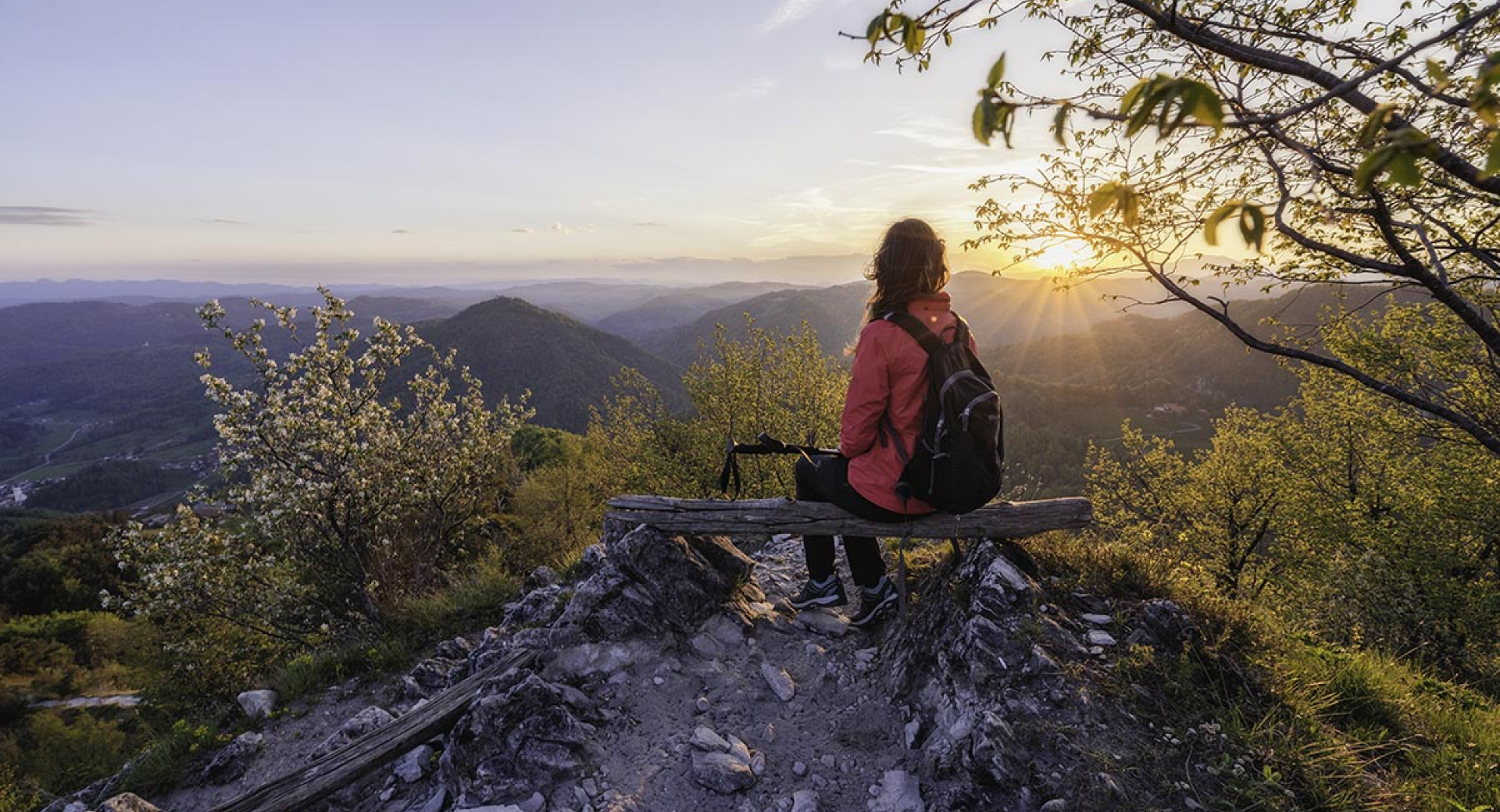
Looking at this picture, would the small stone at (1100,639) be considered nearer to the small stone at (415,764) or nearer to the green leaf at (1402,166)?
the green leaf at (1402,166)

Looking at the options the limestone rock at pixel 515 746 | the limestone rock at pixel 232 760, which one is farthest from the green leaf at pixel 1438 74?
the limestone rock at pixel 232 760

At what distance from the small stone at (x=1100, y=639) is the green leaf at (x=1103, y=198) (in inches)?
182

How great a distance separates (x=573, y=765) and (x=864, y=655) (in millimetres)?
2957

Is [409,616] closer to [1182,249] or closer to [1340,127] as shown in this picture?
[1182,249]

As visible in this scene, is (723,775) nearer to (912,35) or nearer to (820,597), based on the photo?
(820,597)

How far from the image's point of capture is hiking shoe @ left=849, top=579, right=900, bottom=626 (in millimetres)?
6418

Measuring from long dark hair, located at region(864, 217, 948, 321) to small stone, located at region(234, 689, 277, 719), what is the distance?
29.8 ft

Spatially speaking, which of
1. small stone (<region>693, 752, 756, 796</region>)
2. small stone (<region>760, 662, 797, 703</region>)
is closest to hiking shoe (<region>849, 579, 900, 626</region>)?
small stone (<region>760, 662, 797, 703</region>)

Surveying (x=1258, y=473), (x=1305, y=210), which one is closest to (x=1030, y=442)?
(x=1258, y=473)

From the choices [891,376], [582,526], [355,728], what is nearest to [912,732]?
[891,376]

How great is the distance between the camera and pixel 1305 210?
739cm

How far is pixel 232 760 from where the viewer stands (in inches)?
259

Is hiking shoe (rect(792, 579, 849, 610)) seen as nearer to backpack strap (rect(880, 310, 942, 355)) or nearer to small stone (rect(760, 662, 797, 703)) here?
small stone (rect(760, 662, 797, 703))

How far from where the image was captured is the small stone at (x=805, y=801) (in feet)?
14.6
